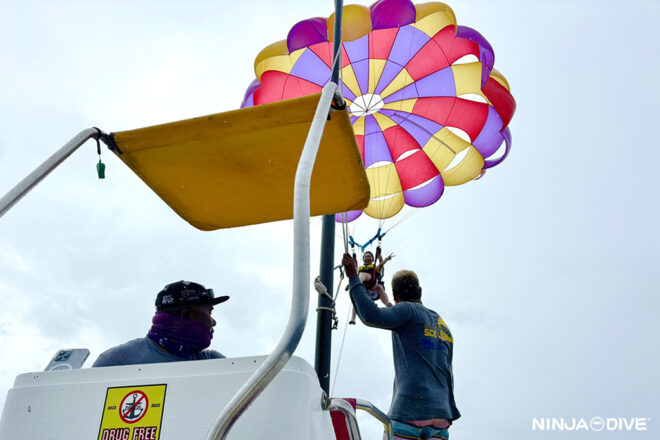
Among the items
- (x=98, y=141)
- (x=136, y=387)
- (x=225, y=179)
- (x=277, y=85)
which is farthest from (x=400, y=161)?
(x=136, y=387)

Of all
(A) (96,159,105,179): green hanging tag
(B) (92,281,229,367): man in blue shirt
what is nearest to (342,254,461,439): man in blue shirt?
(B) (92,281,229,367): man in blue shirt

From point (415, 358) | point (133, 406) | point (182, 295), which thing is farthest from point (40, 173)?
point (415, 358)

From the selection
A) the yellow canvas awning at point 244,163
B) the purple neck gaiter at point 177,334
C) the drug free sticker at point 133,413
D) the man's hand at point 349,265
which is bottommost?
the drug free sticker at point 133,413

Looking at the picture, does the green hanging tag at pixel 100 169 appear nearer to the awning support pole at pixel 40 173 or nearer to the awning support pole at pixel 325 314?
the awning support pole at pixel 40 173

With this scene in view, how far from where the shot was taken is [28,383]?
193 cm

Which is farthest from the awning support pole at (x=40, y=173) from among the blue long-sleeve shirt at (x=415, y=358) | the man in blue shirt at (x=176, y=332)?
the blue long-sleeve shirt at (x=415, y=358)

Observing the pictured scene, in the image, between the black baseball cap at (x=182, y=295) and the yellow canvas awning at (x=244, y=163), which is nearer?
the yellow canvas awning at (x=244, y=163)

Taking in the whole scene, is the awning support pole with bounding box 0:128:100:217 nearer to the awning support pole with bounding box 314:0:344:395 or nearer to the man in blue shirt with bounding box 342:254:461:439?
the man in blue shirt with bounding box 342:254:461:439

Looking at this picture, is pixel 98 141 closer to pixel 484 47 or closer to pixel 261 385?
pixel 261 385

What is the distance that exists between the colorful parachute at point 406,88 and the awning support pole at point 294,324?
4.87 meters

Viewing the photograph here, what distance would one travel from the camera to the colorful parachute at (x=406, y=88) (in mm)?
6270

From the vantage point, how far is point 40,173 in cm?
229

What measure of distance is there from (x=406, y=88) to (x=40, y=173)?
200 inches

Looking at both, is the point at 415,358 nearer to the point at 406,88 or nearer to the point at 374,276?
the point at 374,276
